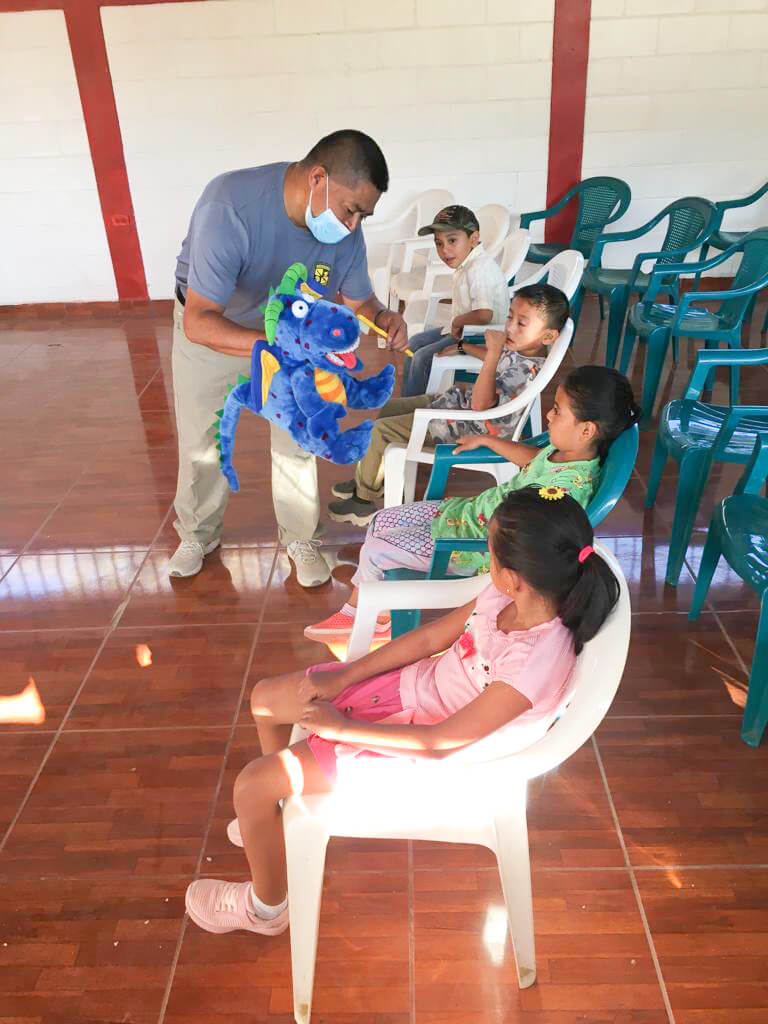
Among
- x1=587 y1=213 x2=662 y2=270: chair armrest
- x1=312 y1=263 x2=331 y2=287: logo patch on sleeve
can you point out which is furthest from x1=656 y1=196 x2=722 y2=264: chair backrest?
x1=312 y1=263 x2=331 y2=287: logo patch on sleeve

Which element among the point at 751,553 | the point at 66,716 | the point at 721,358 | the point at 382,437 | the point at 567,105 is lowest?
the point at 66,716

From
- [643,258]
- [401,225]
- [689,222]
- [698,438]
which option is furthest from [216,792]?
[401,225]

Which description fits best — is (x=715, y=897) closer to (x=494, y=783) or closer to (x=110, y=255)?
(x=494, y=783)

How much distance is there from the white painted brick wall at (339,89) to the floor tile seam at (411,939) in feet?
16.0

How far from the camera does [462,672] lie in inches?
61.8

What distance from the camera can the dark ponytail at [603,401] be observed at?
1971mm

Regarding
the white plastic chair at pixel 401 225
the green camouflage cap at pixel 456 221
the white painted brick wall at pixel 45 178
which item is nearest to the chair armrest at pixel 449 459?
the green camouflage cap at pixel 456 221

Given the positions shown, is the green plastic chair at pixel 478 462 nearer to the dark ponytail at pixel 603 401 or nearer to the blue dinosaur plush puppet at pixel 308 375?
the dark ponytail at pixel 603 401

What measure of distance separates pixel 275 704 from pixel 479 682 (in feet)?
1.41

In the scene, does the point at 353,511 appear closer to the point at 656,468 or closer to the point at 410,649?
the point at 656,468

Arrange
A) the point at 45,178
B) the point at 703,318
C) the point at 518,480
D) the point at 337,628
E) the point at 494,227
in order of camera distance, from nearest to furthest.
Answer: the point at 518,480 < the point at 337,628 < the point at 703,318 < the point at 494,227 < the point at 45,178

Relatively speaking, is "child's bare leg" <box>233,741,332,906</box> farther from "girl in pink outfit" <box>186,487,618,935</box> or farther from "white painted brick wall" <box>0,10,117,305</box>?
"white painted brick wall" <box>0,10,117,305</box>

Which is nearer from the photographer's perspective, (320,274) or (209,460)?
(320,274)

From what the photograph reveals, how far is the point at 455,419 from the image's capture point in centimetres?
269
